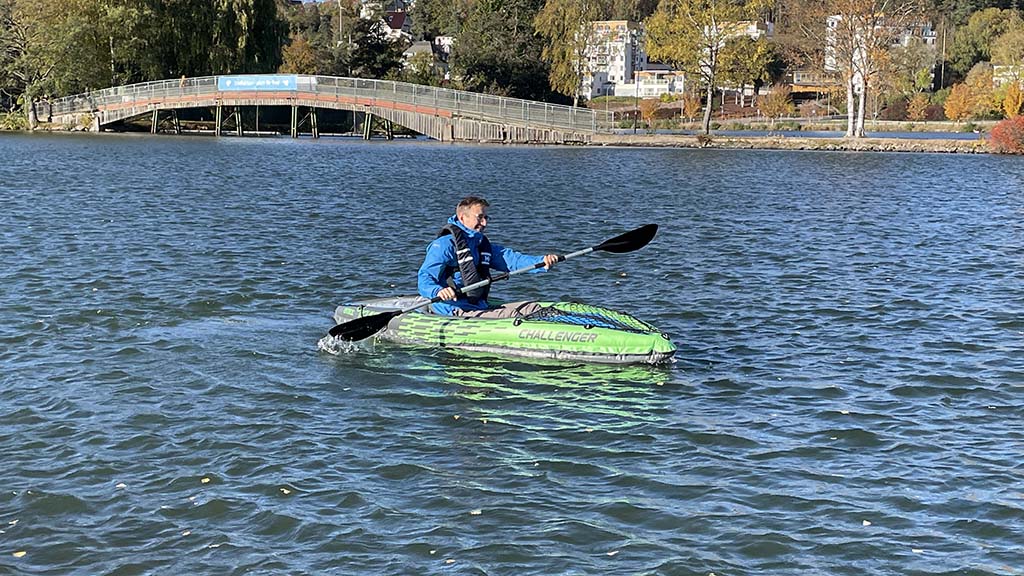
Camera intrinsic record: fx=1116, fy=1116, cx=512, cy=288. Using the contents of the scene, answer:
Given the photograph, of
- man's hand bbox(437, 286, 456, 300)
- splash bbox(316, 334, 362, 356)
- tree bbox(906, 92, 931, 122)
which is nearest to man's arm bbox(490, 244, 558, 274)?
man's hand bbox(437, 286, 456, 300)

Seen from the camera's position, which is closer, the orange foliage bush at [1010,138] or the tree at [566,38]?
the orange foliage bush at [1010,138]

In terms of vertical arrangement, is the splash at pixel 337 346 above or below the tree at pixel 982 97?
below

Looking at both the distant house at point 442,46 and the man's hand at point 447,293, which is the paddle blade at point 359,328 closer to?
the man's hand at point 447,293

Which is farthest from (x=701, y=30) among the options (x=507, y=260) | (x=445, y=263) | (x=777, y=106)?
(x=445, y=263)

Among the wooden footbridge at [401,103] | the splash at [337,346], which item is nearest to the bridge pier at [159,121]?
the wooden footbridge at [401,103]

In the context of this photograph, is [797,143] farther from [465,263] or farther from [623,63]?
[623,63]

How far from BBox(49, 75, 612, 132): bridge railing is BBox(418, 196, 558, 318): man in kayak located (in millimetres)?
56703

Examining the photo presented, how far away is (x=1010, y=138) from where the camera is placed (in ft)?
205

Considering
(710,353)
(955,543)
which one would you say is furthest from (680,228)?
(955,543)

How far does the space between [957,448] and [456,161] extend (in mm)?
45365

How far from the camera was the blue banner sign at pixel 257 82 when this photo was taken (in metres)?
72.3

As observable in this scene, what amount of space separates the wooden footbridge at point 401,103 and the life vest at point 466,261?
56717 mm

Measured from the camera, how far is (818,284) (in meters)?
20.9

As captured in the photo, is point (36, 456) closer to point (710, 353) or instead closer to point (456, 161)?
point (710, 353)
